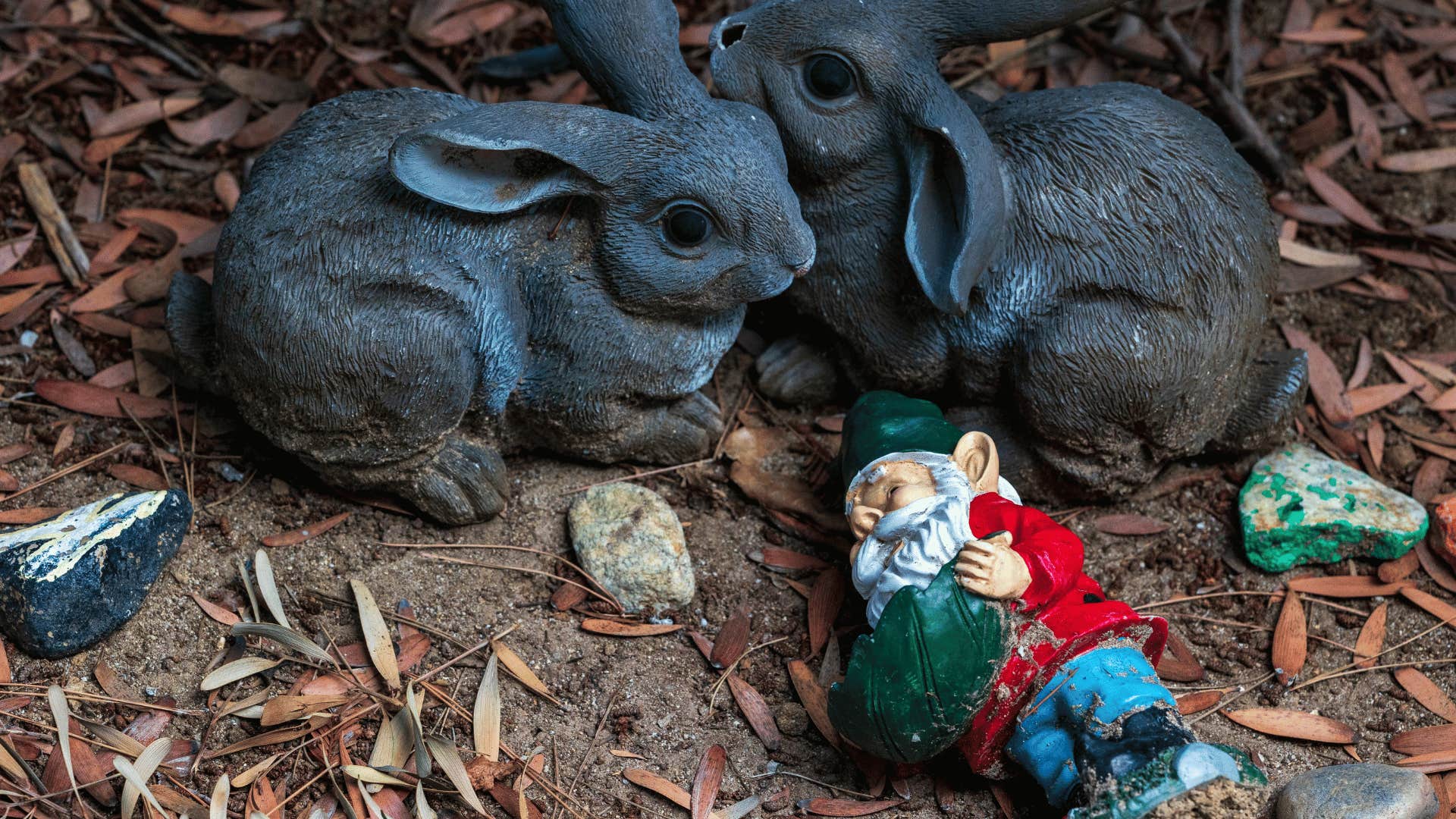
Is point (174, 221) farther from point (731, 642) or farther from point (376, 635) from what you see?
point (731, 642)

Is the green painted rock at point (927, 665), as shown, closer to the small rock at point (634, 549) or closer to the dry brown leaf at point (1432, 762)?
the small rock at point (634, 549)

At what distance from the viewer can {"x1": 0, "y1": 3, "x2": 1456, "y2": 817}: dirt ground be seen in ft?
9.57

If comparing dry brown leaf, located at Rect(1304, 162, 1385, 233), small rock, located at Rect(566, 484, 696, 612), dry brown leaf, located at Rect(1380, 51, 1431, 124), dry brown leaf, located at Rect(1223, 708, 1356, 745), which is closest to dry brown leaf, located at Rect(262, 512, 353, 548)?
small rock, located at Rect(566, 484, 696, 612)

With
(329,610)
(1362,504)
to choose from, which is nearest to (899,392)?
(1362,504)

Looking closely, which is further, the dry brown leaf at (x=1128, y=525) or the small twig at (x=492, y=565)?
the dry brown leaf at (x=1128, y=525)

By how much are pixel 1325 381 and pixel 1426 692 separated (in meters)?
0.96

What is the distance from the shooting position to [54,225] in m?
3.80

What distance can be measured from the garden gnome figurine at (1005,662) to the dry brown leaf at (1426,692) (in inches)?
24.1

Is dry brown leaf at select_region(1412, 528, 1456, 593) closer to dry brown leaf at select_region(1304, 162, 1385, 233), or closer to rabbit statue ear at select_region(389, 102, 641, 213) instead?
dry brown leaf at select_region(1304, 162, 1385, 233)

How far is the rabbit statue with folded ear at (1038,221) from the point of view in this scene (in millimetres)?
3121

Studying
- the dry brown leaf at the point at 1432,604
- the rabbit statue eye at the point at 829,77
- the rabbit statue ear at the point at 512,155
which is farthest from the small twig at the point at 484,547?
the dry brown leaf at the point at 1432,604

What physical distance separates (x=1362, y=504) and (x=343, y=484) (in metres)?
2.40

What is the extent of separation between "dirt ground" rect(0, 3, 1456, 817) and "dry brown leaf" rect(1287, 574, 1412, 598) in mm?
34

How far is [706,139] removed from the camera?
2.98 meters
